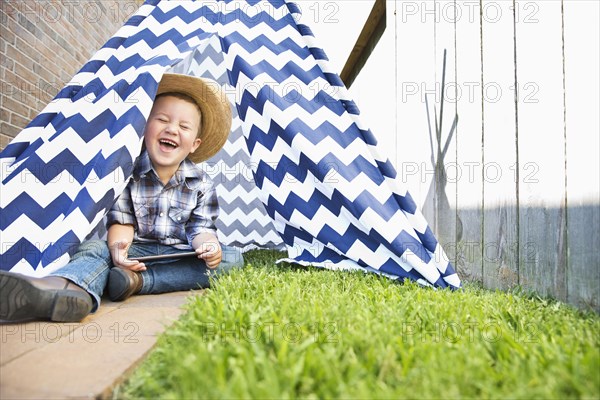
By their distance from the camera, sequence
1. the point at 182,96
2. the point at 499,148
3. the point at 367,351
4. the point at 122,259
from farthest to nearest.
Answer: the point at 182,96 < the point at 499,148 < the point at 122,259 < the point at 367,351

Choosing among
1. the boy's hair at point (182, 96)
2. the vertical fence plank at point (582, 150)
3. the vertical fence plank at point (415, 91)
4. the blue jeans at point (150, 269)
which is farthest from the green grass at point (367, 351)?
the vertical fence plank at point (415, 91)

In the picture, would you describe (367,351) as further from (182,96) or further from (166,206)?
(182,96)

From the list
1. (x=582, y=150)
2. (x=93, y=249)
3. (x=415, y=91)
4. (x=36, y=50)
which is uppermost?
(x=36, y=50)

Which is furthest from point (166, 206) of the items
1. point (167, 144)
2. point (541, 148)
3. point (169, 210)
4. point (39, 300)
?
point (541, 148)

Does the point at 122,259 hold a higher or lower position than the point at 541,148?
lower

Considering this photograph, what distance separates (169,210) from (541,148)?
1.48m

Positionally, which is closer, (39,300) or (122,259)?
(39,300)

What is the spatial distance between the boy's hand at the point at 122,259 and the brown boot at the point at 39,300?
1.08 feet

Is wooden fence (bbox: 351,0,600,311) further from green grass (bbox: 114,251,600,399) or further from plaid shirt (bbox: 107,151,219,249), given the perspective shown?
plaid shirt (bbox: 107,151,219,249)

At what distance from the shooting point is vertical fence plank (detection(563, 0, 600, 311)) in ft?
4.22

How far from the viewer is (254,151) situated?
2.26m

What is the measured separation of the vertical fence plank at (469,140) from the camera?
1.96 meters

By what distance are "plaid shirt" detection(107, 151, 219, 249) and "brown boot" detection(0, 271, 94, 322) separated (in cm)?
65

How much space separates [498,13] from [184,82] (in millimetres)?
1369
